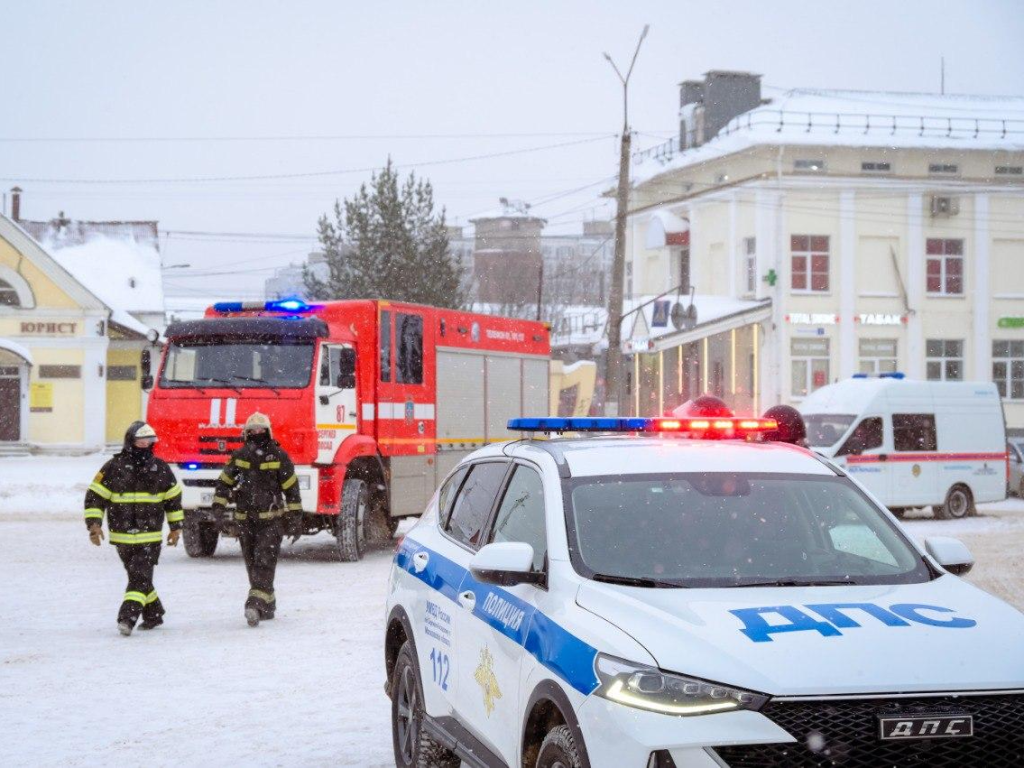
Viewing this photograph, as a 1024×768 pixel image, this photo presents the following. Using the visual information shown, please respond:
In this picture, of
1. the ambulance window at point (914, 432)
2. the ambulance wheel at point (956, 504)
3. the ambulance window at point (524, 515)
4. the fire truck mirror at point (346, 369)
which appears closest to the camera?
the ambulance window at point (524, 515)

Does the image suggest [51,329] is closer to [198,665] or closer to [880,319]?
[880,319]

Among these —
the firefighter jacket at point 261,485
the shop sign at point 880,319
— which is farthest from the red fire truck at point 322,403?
the shop sign at point 880,319

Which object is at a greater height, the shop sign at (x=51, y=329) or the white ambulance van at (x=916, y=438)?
the shop sign at (x=51, y=329)

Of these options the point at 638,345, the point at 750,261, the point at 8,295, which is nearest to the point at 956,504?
the point at 638,345

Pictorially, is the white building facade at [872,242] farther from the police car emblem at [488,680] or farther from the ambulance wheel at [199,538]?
the police car emblem at [488,680]

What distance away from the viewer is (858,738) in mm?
4246

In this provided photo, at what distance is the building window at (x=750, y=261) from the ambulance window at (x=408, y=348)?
3110 cm

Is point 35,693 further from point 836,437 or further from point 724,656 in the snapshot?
point 836,437

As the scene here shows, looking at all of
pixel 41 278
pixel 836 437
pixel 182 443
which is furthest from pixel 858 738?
pixel 41 278

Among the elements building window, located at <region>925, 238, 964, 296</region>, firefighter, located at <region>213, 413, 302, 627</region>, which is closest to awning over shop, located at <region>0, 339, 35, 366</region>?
building window, located at <region>925, 238, 964, 296</region>

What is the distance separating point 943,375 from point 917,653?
46986 millimetres

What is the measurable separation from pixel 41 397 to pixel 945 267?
2943 cm

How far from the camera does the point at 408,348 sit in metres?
19.8

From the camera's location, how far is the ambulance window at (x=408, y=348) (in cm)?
1950
